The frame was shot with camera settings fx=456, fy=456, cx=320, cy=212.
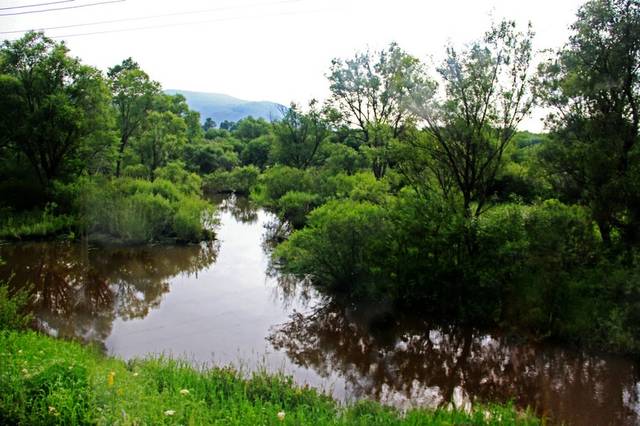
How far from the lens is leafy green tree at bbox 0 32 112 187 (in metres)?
22.2

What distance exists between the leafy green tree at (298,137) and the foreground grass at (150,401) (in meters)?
31.3

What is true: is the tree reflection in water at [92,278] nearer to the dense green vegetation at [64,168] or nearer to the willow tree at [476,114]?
the dense green vegetation at [64,168]

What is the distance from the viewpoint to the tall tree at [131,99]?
1220 inches

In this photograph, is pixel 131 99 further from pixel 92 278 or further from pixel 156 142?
pixel 92 278

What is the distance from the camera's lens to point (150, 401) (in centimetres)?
536

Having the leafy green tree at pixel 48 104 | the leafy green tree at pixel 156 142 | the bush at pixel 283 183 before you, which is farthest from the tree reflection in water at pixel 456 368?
the leafy green tree at pixel 156 142

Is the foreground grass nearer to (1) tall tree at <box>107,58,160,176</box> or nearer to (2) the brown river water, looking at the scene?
(2) the brown river water

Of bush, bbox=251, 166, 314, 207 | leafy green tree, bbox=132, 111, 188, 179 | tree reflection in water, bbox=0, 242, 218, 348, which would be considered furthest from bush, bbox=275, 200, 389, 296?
leafy green tree, bbox=132, 111, 188, 179

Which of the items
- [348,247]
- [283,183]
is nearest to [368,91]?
[283,183]

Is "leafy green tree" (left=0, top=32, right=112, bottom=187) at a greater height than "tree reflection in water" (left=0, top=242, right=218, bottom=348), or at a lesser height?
greater

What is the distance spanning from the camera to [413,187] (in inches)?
548

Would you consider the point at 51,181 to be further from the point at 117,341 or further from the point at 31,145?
the point at 117,341

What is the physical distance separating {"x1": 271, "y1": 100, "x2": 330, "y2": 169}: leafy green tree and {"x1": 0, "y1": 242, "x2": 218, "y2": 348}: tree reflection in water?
17.1 m

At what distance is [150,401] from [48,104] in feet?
70.2
